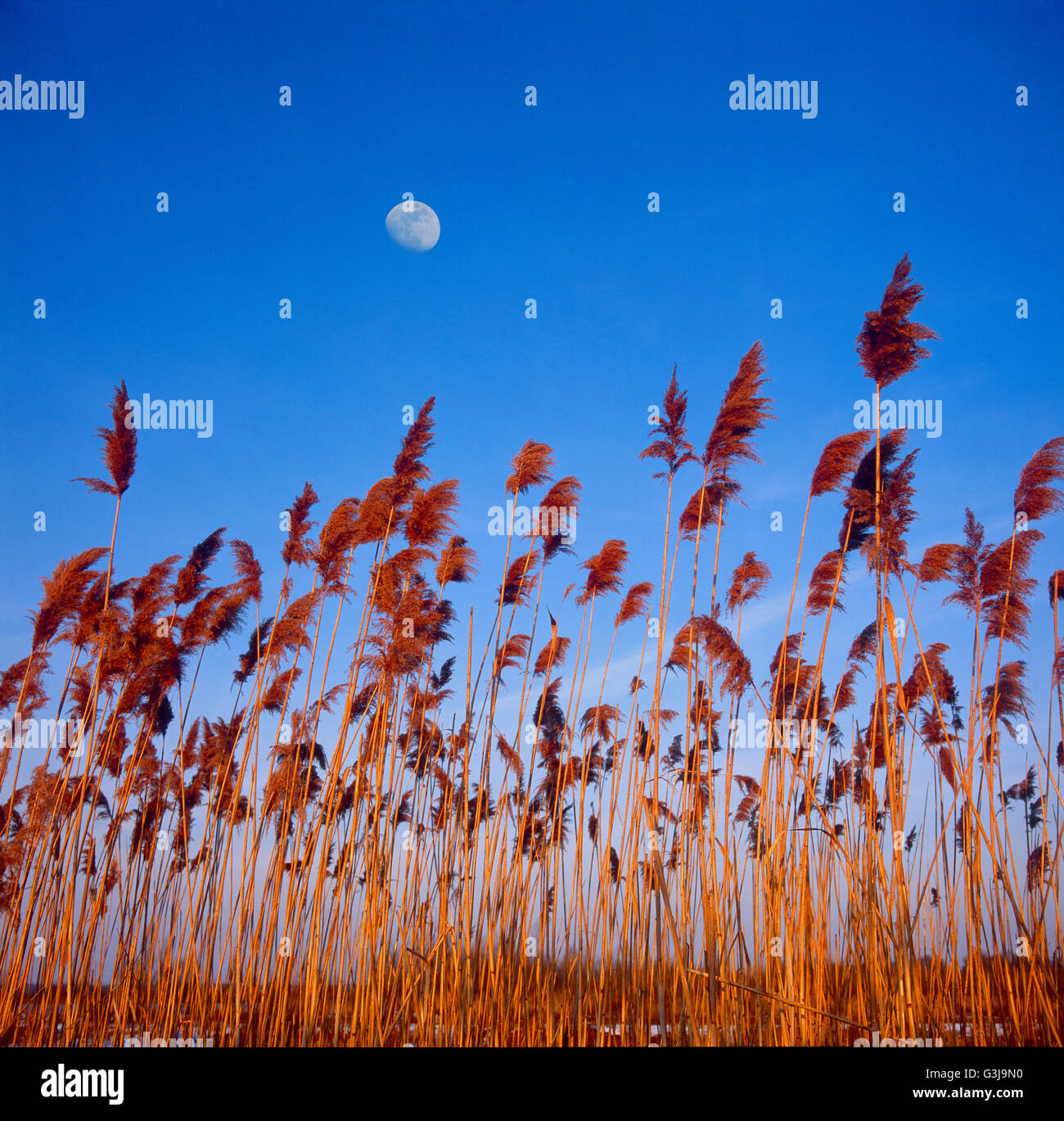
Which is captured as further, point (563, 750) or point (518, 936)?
point (563, 750)

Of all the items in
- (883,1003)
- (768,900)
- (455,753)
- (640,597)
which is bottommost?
(883,1003)

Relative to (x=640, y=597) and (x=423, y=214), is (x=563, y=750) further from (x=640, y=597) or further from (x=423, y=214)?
(x=423, y=214)

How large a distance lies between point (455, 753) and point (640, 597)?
6.48ft

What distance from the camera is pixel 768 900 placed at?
4512 mm
